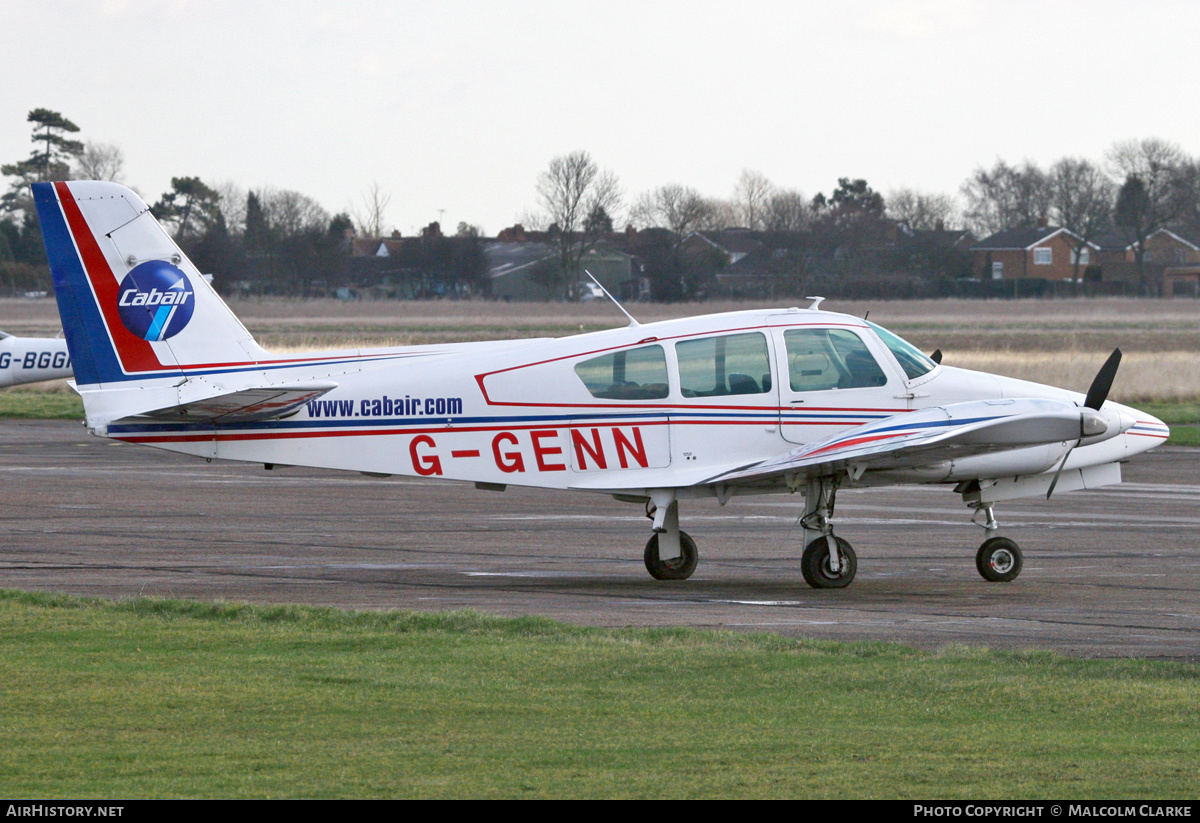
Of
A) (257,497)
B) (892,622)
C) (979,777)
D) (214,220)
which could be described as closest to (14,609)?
(892,622)

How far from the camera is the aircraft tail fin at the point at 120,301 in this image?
1411cm

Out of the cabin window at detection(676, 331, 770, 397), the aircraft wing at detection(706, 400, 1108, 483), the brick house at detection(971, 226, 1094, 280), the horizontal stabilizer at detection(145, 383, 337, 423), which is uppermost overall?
the brick house at detection(971, 226, 1094, 280)

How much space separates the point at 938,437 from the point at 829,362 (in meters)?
1.40

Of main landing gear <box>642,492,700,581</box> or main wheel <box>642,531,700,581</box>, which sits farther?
main wheel <box>642,531,700,581</box>

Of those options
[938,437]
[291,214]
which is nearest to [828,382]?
[938,437]

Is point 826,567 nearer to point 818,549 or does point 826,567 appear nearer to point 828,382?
point 818,549

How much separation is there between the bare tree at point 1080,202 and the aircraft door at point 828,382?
106309 millimetres

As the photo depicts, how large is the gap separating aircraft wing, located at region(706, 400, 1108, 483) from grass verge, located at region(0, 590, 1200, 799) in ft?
9.59

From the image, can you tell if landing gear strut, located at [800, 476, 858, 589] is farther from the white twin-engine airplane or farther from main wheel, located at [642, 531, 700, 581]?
main wheel, located at [642, 531, 700, 581]

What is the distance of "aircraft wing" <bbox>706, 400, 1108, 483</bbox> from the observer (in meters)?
13.2

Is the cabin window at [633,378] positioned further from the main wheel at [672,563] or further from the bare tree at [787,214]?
the bare tree at [787,214]

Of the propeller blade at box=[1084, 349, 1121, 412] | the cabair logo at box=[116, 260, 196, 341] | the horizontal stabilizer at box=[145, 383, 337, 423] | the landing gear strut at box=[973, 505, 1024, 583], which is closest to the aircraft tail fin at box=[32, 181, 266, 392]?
the cabair logo at box=[116, 260, 196, 341]

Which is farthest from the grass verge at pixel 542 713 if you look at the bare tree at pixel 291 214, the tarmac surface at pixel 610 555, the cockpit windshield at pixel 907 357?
the bare tree at pixel 291 214

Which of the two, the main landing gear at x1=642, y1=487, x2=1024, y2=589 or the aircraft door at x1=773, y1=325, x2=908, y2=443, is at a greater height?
the aircraft door at x1=773, y1=325, x2=908, y2=443
